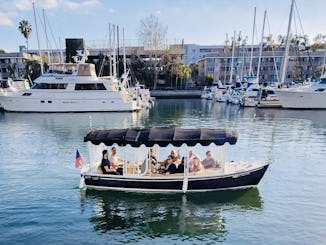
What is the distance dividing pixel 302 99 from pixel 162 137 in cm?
3957

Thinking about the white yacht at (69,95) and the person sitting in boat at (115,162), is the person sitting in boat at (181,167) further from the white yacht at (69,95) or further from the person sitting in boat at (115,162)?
the white yacht at (69,95)

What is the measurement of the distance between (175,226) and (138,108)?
34.2 metres

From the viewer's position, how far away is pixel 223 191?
12.5 metres

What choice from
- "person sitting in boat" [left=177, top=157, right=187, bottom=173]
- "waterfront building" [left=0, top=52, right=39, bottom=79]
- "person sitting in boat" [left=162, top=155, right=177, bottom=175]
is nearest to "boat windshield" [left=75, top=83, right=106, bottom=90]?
"person sitting in boat" [left=162, top=155, right=177, bottom=175]

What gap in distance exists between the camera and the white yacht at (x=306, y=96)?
145ft

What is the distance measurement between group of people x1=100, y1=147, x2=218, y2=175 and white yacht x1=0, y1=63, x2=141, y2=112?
28.9 meters

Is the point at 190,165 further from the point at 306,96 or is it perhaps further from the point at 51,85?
the point at 306,96

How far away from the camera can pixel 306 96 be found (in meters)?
44.5

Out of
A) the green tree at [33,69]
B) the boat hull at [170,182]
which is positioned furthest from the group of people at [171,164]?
the green tree at [33,69]

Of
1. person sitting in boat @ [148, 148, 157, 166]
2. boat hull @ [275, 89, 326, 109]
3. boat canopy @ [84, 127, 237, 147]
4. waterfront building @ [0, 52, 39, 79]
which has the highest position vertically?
waterfront building @ [0, 52, 39, 79]

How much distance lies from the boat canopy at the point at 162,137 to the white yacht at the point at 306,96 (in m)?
37.0

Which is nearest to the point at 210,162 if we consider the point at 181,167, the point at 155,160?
the point at 181,167

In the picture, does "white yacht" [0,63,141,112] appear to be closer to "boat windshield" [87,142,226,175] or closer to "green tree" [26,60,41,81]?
"boat windshield" [87,142,226,175]

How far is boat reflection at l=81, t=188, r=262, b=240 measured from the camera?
9906mm
